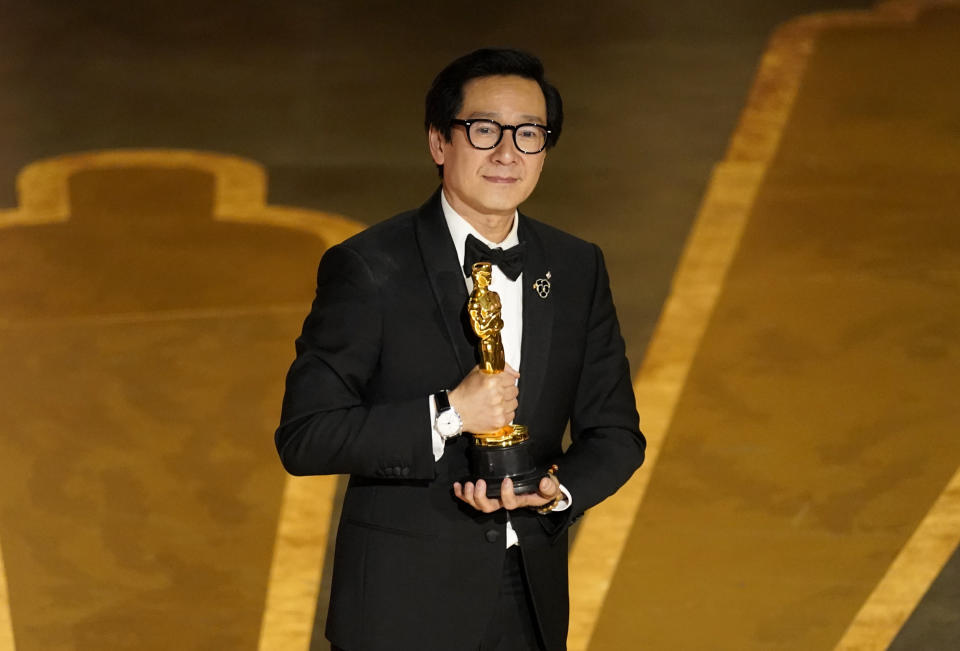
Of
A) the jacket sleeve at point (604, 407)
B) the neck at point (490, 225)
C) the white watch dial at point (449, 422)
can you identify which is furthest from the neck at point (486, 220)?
the white watch dial at point (449, 422)

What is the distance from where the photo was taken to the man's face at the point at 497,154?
2.11m

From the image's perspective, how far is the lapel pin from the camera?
7.18ft

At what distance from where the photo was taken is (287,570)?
399 cm

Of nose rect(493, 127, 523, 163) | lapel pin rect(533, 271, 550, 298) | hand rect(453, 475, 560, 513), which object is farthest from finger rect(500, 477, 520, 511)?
nose rect(493, 127, 523, 163)

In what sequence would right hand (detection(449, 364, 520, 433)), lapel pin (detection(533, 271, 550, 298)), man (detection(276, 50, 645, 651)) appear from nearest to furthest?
right hand (detection(449, 364, 520, 433)) → man (detection(276, 50, 645, 651)) → lapel pin (detection(533, 271, 550, 298))

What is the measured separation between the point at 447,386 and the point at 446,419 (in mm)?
114

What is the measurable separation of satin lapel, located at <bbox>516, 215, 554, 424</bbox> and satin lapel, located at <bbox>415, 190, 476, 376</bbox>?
3.5 inches

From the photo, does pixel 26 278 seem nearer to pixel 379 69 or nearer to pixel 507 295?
pixel 379 69

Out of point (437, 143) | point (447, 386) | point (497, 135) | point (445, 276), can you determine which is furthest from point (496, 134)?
point (447, 386)

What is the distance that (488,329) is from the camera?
6.55 ft

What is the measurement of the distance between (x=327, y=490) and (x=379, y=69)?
2.41 metres

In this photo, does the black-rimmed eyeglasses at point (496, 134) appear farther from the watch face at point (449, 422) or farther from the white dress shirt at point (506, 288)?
Answer: the watch face at point (449, 422)

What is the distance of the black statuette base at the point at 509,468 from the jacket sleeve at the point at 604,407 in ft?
0.62

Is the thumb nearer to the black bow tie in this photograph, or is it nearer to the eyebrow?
the black bow tie
